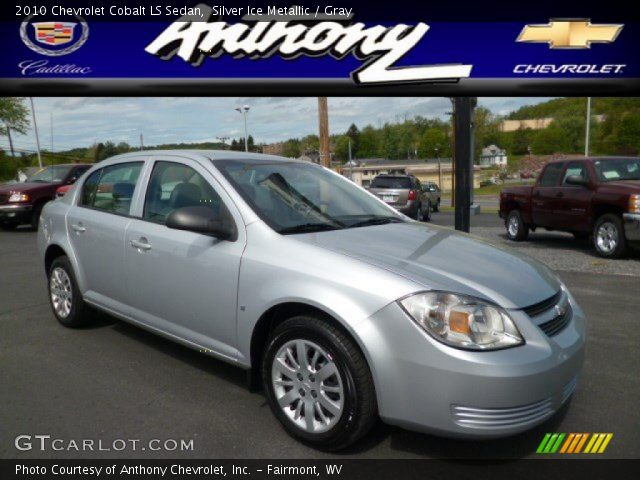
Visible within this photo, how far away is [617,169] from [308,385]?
8954mm

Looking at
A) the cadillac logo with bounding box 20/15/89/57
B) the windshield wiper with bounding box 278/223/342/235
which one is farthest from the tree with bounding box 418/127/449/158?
the windshield wiper with bounding box 278/223/342/235

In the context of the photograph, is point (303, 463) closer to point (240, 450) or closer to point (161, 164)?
point (240, 450)

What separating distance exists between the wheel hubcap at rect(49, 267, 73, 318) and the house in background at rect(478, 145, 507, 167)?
436 feet

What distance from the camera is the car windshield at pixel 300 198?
3393 millimetres

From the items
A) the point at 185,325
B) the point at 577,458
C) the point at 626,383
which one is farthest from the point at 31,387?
the point at 626,383

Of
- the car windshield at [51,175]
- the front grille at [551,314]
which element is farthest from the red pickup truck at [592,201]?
the car windshield at [51,175]

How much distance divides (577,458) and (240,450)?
5.98ft

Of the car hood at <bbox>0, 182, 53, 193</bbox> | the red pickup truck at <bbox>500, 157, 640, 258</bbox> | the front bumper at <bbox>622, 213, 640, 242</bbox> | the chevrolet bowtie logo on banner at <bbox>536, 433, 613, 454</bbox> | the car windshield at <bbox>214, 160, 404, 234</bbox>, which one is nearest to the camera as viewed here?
the chevrolet bowtie logo on banner at <bbox>536, 433, 613, 454</bbox>

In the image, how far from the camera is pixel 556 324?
2.83 m

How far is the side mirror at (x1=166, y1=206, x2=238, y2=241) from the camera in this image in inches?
125

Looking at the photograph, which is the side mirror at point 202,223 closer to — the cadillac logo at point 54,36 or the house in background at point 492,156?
the cadillac logo at point 54,36

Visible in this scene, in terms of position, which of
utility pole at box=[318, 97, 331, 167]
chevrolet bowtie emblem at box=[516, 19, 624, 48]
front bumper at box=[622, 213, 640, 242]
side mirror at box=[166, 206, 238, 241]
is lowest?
front bumper at box=[622, 213, 640, 242]

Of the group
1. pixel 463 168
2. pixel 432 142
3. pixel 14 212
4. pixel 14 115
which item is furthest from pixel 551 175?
pixel 432 142

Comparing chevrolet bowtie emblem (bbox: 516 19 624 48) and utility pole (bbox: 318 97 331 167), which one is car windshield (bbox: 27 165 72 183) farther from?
chevrolet bowtie emblem (bbox: 516 19 624 48)
